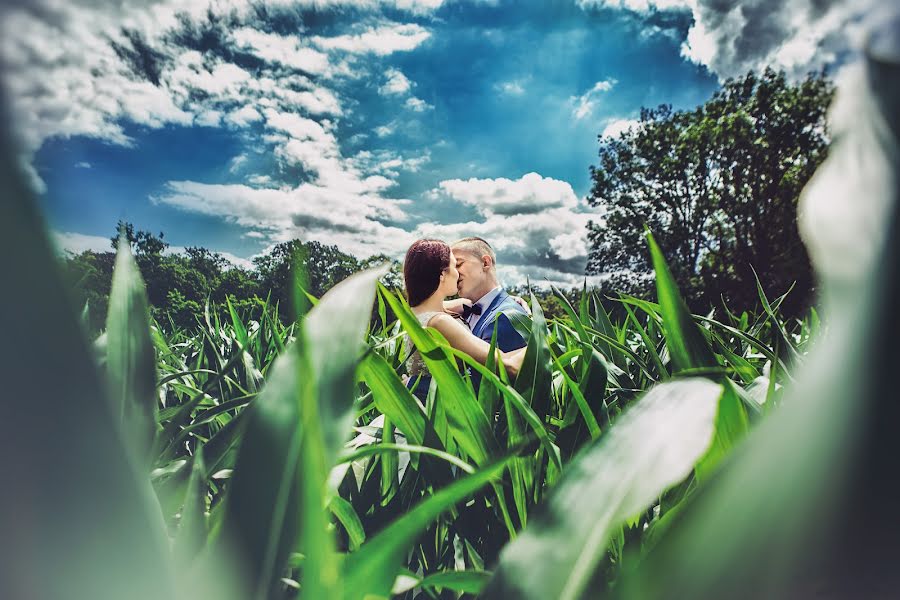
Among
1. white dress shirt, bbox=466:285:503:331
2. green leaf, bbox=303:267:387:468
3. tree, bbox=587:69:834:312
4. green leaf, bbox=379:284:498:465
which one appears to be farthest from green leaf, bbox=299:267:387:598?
tree, bbox=587:69:834:312

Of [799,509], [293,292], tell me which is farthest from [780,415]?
[293,292]

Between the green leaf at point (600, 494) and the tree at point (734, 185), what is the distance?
546 inches

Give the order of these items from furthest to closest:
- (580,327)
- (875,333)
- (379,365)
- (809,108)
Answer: (809,108) → (580,327) → (379,365) → (875,333)

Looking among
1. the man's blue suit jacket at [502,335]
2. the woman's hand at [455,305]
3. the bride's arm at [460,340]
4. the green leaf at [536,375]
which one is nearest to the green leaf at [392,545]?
the green leaf at [536,375]

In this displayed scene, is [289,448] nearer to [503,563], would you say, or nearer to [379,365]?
[503,563]

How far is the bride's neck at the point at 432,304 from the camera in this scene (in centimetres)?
242

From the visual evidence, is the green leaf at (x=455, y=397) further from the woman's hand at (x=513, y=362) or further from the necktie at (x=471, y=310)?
the necktie at (x=471, y=310)

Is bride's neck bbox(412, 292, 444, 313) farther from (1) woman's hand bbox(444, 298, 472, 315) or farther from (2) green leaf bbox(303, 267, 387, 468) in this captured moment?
(2) green leaf bbox(303, 267, 387, 468)

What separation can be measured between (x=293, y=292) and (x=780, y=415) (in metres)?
0.32

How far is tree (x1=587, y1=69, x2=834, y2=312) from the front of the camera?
1324cm

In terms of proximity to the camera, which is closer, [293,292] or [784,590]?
[784,590]

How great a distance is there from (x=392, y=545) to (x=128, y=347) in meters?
0.26

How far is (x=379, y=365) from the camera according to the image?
0.44 meters

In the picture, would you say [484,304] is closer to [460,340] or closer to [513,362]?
[460,340]
